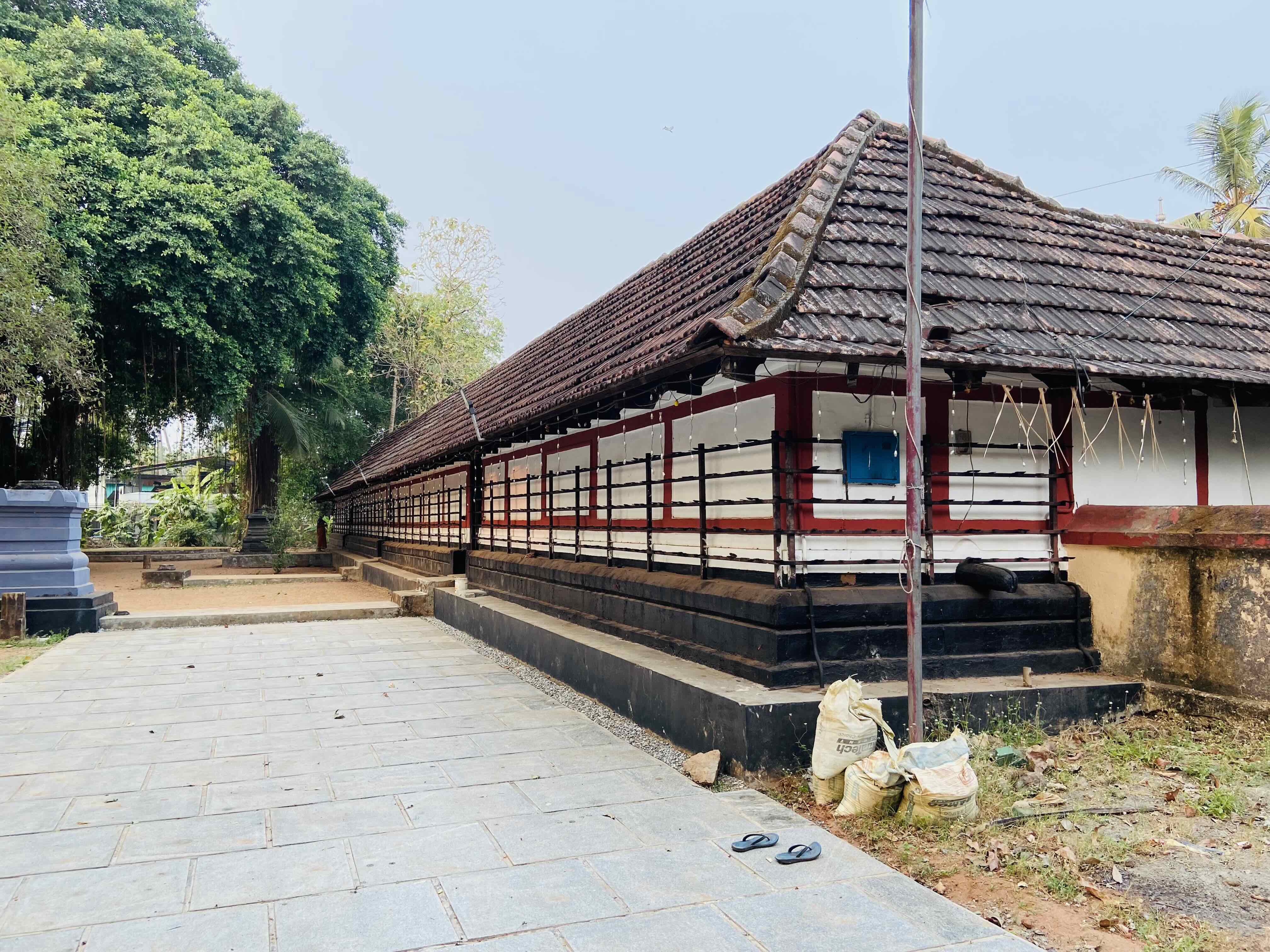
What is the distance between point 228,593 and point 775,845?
16497 millimetres

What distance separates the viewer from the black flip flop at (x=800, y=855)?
373 centimetres

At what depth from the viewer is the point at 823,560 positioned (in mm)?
5613

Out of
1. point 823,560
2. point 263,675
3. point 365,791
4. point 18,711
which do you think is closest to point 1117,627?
point 823,560

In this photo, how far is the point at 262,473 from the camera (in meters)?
27.9

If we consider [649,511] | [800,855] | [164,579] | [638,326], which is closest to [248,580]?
[164,579]

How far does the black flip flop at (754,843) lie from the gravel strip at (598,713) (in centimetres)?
83

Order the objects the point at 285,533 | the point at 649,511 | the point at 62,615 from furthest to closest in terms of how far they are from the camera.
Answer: the point at 285,533 → the point at 62,615 → the point at 649,511

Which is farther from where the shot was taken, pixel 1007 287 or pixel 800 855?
pixel 1007 287

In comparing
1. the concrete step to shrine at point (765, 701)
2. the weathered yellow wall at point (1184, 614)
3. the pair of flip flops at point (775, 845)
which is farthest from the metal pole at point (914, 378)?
the weathered yellow wall at point (1184, 614)

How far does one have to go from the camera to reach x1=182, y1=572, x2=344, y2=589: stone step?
62.8ft

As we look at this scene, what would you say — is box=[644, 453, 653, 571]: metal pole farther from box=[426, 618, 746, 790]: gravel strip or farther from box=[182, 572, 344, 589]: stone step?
box=[182, 572, 344, 589]: stone step

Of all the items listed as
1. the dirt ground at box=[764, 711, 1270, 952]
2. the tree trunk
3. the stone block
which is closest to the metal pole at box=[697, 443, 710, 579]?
the dirt ground at box=[764, 711, 1270, 952]

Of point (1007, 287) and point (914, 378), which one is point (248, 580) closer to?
point (1007, 287)

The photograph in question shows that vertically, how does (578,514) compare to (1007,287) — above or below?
below
